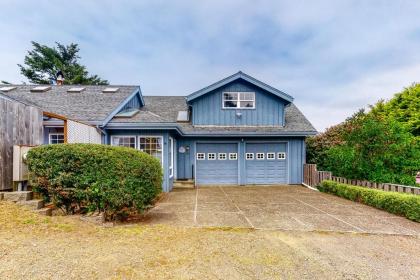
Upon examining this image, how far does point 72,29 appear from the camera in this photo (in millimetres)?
18219

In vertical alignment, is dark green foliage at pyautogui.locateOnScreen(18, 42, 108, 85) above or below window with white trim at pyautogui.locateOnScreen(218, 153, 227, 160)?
above

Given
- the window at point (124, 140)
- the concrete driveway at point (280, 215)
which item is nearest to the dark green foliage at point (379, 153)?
the concrete driveway at point (280, 215)

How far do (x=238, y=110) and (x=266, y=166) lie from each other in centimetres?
337

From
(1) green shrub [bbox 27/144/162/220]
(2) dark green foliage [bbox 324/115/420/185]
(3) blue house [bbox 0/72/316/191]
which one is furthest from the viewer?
(3) blue house [bbox 0/72/316/191]

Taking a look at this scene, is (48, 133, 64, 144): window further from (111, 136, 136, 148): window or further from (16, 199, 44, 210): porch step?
(16, 199, 44, 210): porch step

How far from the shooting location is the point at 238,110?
13.1m

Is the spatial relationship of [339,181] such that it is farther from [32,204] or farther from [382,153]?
[32,204]

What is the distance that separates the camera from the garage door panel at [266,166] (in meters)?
12.8

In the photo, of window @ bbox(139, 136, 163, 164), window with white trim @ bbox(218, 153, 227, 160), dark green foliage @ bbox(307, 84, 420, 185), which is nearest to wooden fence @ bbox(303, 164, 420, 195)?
dark green foliage @ bbox(307, 84, 420, 185)

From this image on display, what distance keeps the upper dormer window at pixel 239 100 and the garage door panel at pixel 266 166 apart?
7.18ft

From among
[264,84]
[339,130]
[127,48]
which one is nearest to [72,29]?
[127,48]

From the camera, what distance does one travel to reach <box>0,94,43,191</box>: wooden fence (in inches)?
191

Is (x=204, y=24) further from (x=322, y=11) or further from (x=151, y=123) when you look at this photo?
(x=151, y=123)

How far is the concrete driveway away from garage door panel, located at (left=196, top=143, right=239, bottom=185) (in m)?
4.03
